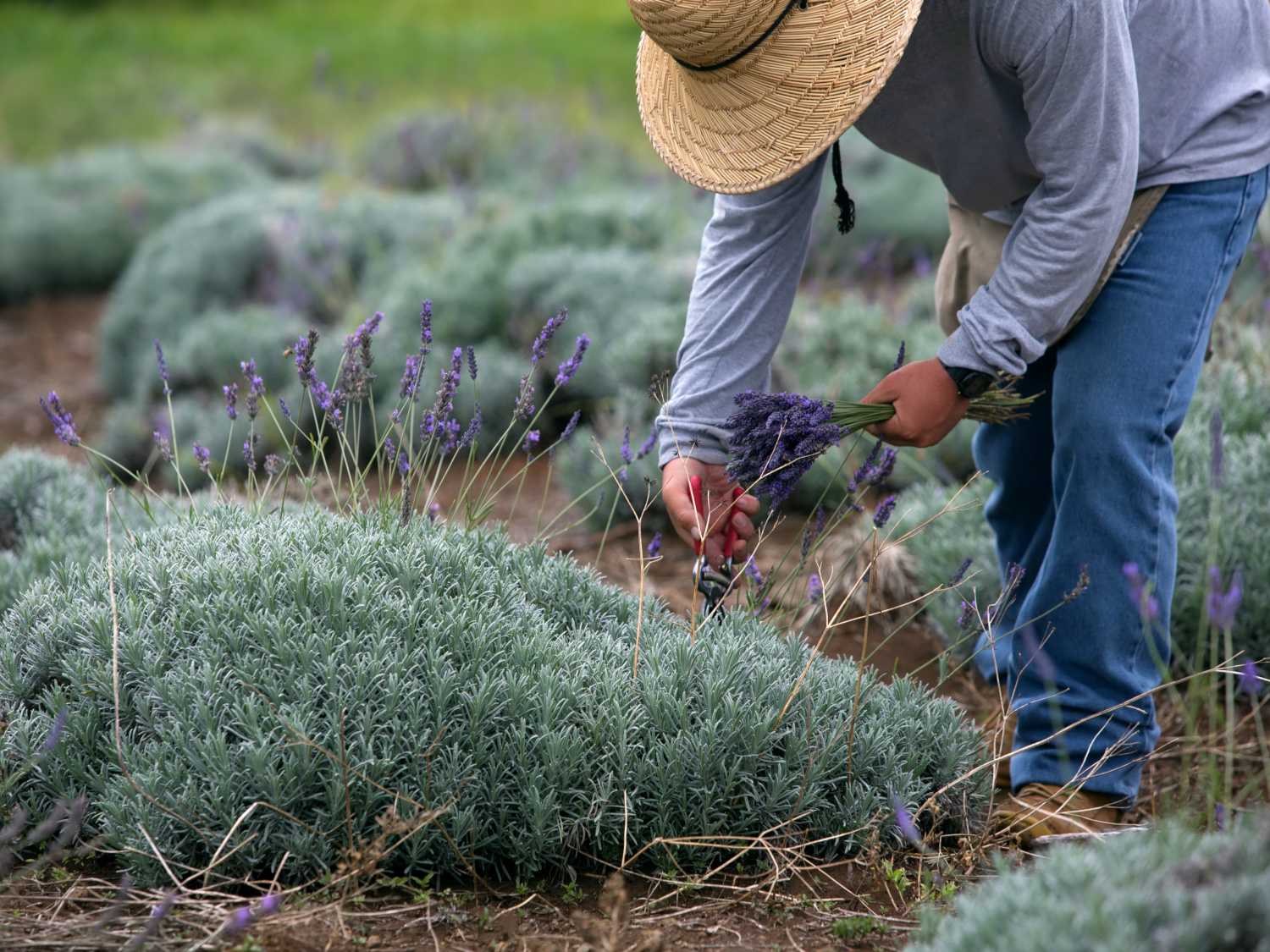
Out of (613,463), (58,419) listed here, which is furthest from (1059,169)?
(613,463)

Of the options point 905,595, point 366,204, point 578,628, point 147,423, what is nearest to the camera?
point 578,628

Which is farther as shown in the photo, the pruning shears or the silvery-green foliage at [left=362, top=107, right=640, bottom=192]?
the silvery-green foliage at [left=362, top=107, right=640, bottom=192]

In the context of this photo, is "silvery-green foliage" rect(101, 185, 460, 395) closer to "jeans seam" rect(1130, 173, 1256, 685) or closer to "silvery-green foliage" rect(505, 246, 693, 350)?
"silvery-green foliage" rect(505, 246, 693, 350)

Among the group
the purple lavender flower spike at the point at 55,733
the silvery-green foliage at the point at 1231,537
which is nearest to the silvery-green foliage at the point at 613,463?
the silvery-green foliage at the point at 1231,537

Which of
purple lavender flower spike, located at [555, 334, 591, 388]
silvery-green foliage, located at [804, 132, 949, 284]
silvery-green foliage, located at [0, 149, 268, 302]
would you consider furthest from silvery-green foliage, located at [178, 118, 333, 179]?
purple lavender flower spike, located at [555, 334, 591, 388]

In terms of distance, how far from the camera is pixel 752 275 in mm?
2553

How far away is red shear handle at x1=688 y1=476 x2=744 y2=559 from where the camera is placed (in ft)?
7.96

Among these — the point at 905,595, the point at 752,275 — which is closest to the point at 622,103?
the point at 905,595

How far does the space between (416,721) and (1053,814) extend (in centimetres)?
116

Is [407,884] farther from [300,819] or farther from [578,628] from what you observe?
[578,628]

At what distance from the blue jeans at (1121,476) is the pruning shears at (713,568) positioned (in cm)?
54

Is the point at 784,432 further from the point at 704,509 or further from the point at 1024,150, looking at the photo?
the point at 1024,150

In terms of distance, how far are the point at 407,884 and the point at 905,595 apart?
2066 millimetres

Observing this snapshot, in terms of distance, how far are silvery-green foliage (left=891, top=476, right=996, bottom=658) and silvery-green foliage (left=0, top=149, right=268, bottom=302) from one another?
690 centimetres
